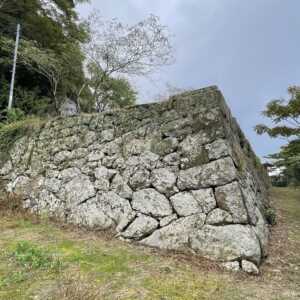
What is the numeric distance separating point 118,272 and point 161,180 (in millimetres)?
1543

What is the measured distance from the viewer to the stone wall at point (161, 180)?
3.73 meters

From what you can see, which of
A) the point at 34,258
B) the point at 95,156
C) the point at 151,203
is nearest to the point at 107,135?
the point at 95,156

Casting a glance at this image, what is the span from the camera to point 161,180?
4320 millimetres

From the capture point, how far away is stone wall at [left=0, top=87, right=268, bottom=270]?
3727mm

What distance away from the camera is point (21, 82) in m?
10.9

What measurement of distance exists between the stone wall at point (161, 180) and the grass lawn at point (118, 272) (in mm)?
272

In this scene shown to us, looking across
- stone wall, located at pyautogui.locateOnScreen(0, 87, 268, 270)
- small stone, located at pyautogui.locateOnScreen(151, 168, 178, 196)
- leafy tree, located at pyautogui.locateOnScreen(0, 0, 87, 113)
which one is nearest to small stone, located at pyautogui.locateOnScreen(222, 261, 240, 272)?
stone wall, located at pyautogui.locateOnScreen(0, 87, 268, 270)

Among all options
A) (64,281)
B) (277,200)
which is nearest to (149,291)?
(64,281)

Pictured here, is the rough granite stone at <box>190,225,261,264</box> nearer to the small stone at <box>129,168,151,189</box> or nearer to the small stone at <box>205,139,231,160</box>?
the small stone at <box>205,139,231,160</box>

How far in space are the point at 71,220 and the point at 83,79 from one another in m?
8.49

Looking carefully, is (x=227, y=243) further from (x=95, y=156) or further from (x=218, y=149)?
(x=95, y=156)

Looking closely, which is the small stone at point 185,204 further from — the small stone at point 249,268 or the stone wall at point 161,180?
the small stone at point 249,268

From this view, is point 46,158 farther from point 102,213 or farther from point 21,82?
point 21,82

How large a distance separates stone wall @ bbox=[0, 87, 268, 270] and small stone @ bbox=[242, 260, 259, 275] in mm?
23
